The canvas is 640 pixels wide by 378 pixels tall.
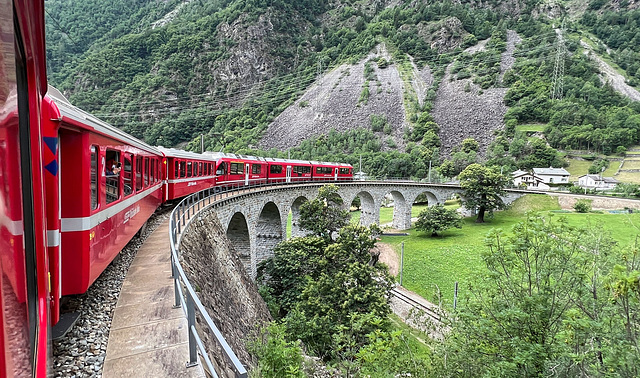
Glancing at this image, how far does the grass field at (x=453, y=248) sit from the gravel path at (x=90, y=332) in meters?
16.7

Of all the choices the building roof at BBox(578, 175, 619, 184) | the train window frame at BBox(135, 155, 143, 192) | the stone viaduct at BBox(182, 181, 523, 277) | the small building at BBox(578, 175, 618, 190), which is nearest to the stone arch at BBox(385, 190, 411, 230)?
the stone viaduct at BBox(182, 181, 523, 277)

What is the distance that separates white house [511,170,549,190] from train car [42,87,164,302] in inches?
2254

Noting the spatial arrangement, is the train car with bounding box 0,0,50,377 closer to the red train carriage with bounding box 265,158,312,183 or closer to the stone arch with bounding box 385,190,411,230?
the red train carriage with bounding box 265,158,312,183

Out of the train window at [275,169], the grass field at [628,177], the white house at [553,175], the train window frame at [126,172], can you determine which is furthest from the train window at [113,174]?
the grass field at [628,177]

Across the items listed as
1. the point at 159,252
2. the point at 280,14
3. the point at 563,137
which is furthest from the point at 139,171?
the point at 280,14

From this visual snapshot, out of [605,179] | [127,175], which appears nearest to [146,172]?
[127,175]

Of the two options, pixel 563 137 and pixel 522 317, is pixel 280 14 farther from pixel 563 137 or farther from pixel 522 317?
pixel 522 317

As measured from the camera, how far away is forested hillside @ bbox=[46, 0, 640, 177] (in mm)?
67125

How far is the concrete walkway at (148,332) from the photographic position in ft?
12.2

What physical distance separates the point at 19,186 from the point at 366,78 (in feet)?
346

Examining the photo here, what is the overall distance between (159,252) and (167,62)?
360ft

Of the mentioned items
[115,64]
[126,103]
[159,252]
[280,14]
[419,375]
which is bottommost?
[419,375]

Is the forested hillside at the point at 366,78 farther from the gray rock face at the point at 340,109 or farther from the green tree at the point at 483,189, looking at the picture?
the green tree at the point at 483,189

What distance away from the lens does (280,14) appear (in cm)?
13050
